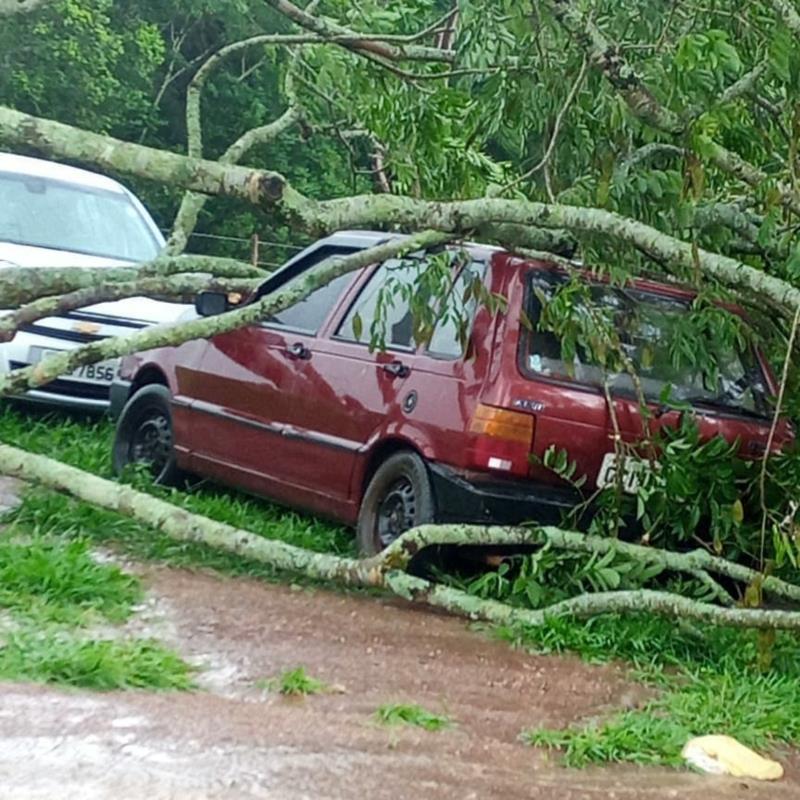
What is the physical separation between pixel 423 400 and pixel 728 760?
2.45 meters

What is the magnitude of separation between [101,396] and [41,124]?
5.13 metres

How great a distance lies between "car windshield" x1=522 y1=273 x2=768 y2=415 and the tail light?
239mm

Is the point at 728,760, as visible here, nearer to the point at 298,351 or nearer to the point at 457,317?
the point at 457,317

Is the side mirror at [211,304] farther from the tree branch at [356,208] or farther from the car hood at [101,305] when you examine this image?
the car hood at [101,305]

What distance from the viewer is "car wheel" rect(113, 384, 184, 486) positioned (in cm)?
828

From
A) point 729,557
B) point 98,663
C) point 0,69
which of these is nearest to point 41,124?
point 98,663

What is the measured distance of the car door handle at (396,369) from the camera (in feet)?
22.0

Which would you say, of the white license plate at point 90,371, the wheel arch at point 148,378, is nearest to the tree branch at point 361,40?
the wheel arch at point 148,378

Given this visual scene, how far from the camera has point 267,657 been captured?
532 centimetres

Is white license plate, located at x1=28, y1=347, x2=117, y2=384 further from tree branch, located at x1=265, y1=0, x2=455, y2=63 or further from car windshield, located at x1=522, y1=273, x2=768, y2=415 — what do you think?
car windshield, located at x1=522, y1=273, x2=768, y2=415

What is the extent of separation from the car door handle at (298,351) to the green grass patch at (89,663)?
8.09 feet

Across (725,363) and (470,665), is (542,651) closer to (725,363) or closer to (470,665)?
(470,665)

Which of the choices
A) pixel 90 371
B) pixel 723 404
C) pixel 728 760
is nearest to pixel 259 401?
pixel 723 404

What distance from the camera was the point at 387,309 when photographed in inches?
276
